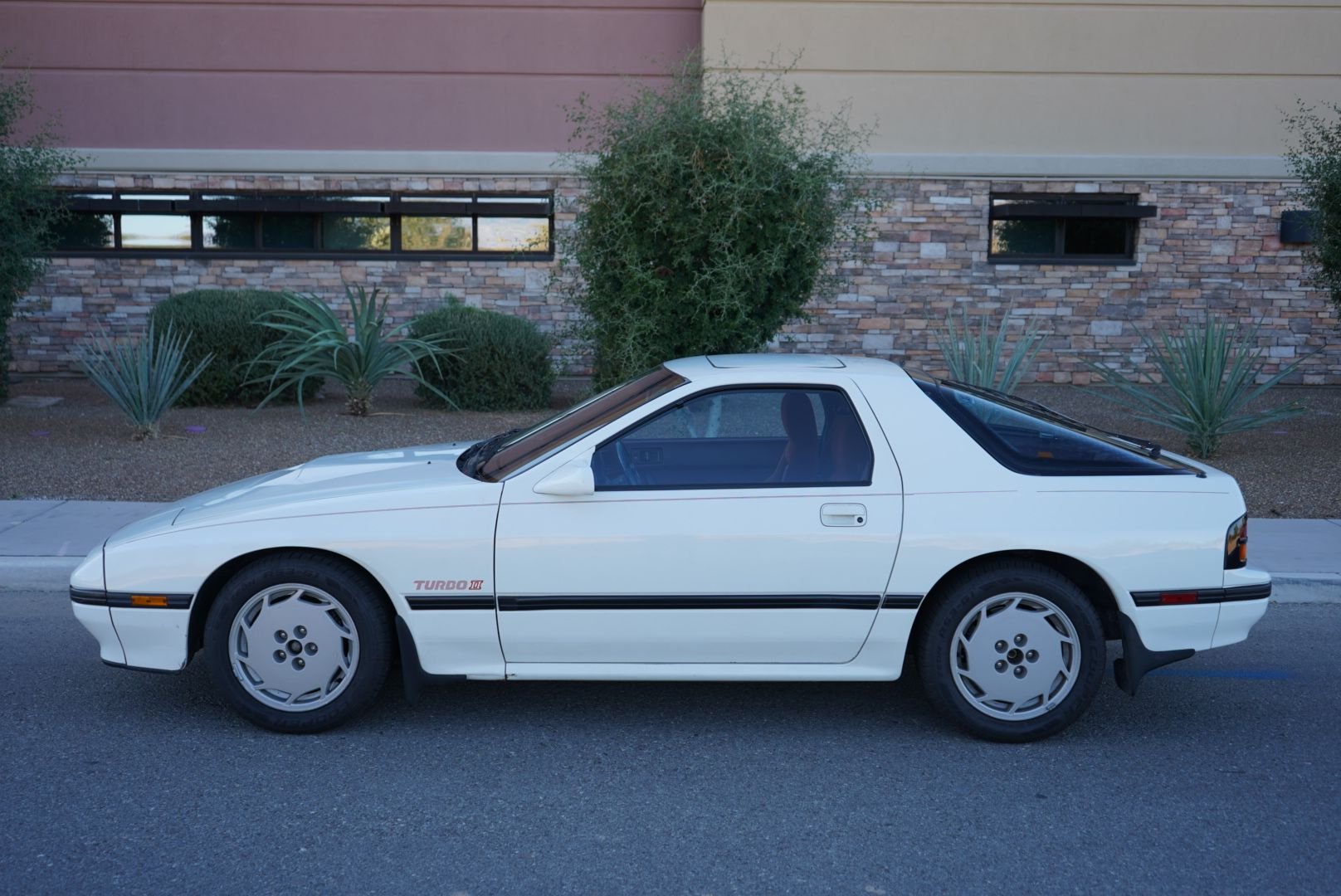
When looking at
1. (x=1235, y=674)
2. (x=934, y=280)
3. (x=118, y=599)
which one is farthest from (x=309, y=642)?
(x=934, y=280)

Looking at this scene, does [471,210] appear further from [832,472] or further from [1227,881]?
[1227,881]

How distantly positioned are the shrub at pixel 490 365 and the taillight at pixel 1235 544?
30.5 feet

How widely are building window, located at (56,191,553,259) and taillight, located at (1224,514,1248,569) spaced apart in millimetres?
12632

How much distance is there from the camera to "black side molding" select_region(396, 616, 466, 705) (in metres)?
4.59

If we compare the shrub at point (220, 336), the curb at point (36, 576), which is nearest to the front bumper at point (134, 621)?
the curb at point (36, 576)

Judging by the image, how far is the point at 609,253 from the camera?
10.2 meters

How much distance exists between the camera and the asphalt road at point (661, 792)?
3674 millimetres

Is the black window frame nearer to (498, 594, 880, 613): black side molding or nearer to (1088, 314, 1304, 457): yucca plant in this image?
(498, 594, 880, 613): black side molding

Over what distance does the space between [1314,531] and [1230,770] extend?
442 cm

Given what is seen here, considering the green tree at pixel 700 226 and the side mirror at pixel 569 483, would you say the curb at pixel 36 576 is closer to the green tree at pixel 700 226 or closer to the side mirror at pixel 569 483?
the side mirror at pixel 569 483

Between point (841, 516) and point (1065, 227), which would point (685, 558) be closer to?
point (841, 516)

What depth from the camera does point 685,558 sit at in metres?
4.57

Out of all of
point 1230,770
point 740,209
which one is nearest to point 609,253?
point 740,209

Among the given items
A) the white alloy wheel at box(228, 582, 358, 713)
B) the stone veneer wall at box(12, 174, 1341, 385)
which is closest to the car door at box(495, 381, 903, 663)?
the white alloy wheel at box(228, 582, 358, 713)
